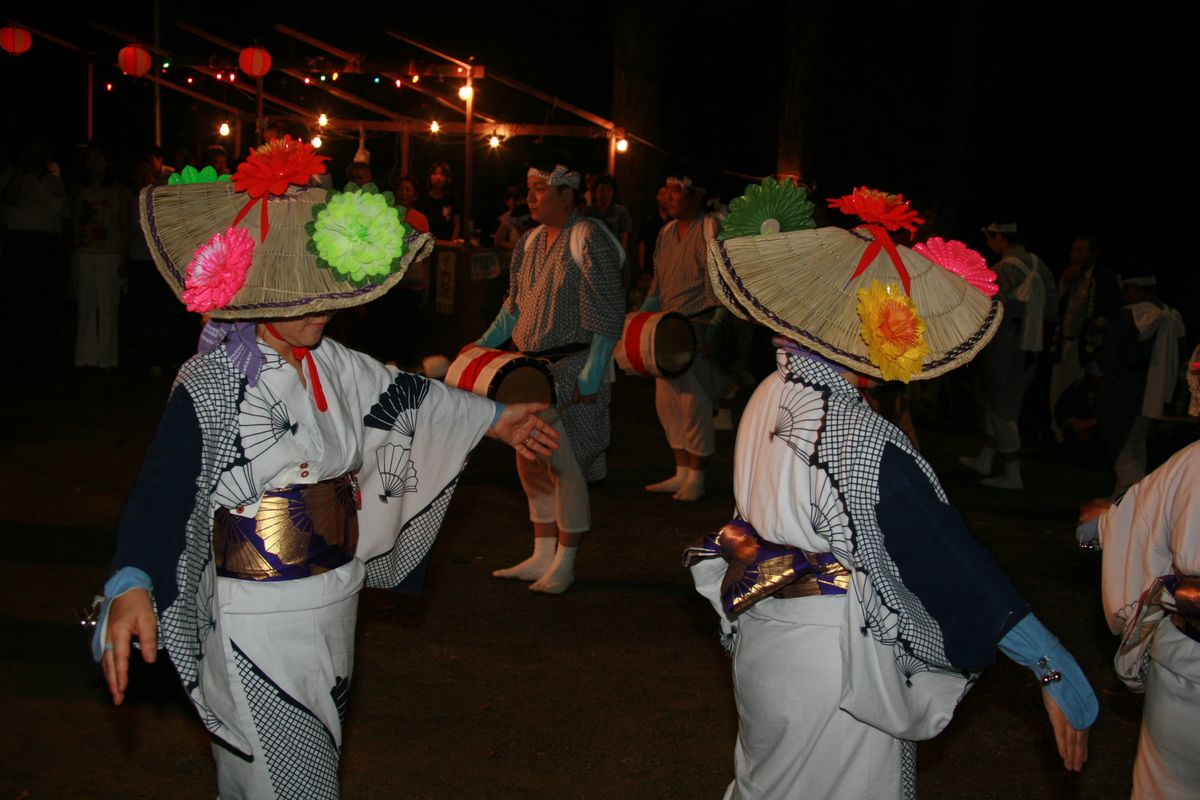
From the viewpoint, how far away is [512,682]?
5.11 m

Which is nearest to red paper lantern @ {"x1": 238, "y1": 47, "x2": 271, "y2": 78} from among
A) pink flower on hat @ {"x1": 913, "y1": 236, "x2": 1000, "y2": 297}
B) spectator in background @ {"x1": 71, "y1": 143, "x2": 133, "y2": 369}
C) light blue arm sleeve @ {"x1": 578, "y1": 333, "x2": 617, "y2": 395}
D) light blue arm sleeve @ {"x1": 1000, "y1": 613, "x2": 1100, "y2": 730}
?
spectator in background @ {"x1": 71, "y1": 143, "x2": 133, "y2": 369}

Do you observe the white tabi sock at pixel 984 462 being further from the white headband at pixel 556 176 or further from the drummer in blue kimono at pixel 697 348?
the white headband at pixel 556 176

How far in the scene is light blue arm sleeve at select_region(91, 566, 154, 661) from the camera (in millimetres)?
2414

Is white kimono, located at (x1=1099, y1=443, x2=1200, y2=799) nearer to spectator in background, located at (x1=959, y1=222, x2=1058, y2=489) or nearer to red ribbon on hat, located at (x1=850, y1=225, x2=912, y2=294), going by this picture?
red ribbon on hat, located at (x1=850, y1=225, x2=912, y2=294)

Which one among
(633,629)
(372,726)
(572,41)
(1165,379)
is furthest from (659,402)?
(572,41)

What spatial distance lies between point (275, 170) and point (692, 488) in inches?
226

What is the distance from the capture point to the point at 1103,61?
684 inches

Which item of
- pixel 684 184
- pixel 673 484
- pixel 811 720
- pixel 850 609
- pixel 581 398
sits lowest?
pixel 673 484

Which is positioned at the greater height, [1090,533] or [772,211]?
[772,211]

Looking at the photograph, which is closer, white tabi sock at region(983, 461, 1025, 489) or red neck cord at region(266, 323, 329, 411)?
red neck cord at region(266, 323, 329, 411)

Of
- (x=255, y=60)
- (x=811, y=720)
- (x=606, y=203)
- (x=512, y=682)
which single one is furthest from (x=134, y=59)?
(x=811, y=720)

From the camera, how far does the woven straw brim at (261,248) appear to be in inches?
110

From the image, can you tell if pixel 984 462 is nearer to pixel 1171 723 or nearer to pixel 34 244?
pixel 1171 723

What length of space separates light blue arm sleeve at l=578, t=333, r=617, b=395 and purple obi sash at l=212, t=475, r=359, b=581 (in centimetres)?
317
